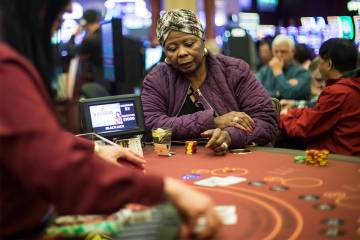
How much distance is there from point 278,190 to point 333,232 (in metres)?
0.41

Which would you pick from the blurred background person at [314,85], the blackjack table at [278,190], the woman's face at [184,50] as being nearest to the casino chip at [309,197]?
the blackjack table at [278,190]

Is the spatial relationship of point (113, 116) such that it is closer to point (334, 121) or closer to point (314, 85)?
point (334, 121)

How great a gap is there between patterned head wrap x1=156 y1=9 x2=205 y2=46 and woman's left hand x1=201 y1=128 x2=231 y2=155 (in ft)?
2.02

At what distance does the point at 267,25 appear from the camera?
17.7m

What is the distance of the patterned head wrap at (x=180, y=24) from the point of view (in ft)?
8.58

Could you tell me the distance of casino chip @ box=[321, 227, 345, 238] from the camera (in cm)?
128

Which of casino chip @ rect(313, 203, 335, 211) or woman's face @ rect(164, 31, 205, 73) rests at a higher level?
woman's face @ rect(164, 31, 205, 73)

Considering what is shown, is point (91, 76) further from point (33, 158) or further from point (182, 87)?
point (33, 158)

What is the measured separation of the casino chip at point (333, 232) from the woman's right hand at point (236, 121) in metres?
1.17

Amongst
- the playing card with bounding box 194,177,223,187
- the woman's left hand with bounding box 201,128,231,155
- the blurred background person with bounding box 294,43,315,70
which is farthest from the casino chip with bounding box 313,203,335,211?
the blurred background person with bounding box 294,43,315,70

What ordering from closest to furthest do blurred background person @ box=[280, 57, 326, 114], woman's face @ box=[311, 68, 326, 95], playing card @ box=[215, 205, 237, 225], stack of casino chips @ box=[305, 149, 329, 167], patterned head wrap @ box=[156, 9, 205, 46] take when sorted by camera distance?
playing card @ box=[215, 205, 237, 225] < stack of casino chips @ box=[305, 149, 329, 167] < patterned head wrap @ box=[156, 9, 205, 46] < blurred background person @ box=[280, 57, 326, 114] < woman's face @ box=[311, 68, 326, 95]

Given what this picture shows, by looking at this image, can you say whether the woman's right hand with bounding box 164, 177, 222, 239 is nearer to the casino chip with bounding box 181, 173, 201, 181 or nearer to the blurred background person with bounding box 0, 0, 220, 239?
the blurred background person with bounding box 0, 0, 220, 239

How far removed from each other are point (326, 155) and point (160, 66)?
3.89 ft

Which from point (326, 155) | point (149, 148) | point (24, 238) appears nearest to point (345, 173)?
point (326, 155)
